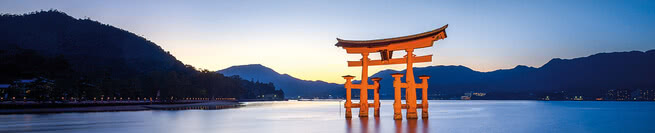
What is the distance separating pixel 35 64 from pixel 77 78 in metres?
15.0

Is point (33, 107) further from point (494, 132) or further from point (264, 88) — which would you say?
point (264, 88)

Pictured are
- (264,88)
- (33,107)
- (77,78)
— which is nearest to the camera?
(33,107)

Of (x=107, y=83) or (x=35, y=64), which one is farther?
(x=35, y=64)

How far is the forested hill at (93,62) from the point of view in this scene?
195ft

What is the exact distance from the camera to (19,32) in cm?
12706

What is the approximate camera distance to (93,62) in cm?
10769

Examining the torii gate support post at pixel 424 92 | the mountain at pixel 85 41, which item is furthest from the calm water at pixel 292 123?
the mountain at pixel 85 41

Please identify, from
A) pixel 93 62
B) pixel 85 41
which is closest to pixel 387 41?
pixel 93 62

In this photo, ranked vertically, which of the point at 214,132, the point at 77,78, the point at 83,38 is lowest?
the point at 214,132

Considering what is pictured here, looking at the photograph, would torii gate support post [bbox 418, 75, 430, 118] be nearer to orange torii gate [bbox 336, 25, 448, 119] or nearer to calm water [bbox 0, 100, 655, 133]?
orange torii gate [bbox 336, 25, 448, 119]

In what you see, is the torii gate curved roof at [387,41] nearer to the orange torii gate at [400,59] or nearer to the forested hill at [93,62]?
the orange torii gate at [400,59]

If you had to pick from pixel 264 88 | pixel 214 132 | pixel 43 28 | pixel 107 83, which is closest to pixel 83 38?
pixel 43 28

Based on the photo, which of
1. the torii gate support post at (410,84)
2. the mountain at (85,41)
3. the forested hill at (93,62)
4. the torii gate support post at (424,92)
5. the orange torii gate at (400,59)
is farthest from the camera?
the mountain at (85,41)

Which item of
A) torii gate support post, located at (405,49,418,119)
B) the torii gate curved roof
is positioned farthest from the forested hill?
torii gate support post, located at (405,49,418,119)
